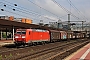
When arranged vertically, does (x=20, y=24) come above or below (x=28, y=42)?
above

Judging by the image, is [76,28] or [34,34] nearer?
[34,34]

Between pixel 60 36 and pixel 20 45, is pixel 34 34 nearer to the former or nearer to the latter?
pixel 20 45

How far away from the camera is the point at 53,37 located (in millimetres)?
47781

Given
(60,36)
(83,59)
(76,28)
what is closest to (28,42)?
(83,59)

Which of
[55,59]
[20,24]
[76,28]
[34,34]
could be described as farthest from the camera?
[76,28]

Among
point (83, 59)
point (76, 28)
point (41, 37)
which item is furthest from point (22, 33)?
point (76, 28)

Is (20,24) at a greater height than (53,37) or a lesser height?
greater

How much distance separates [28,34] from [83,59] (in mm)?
17470

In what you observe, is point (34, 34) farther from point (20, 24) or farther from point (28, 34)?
point (20, 24)

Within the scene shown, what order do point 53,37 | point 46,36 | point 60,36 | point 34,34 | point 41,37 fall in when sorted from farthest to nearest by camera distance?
point 60,36, point 53,37, point 46,36, point 41,37, point 34,34

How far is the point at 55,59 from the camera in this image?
1493 cm

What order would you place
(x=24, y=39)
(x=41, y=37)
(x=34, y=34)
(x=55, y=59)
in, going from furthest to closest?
(x=41, y=37) < (x=34, y=34) < (x=24, y=39) < (x=55, y=59)

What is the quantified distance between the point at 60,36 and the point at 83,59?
42.3m

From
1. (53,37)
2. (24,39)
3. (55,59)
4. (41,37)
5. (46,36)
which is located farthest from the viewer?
(53,37)
